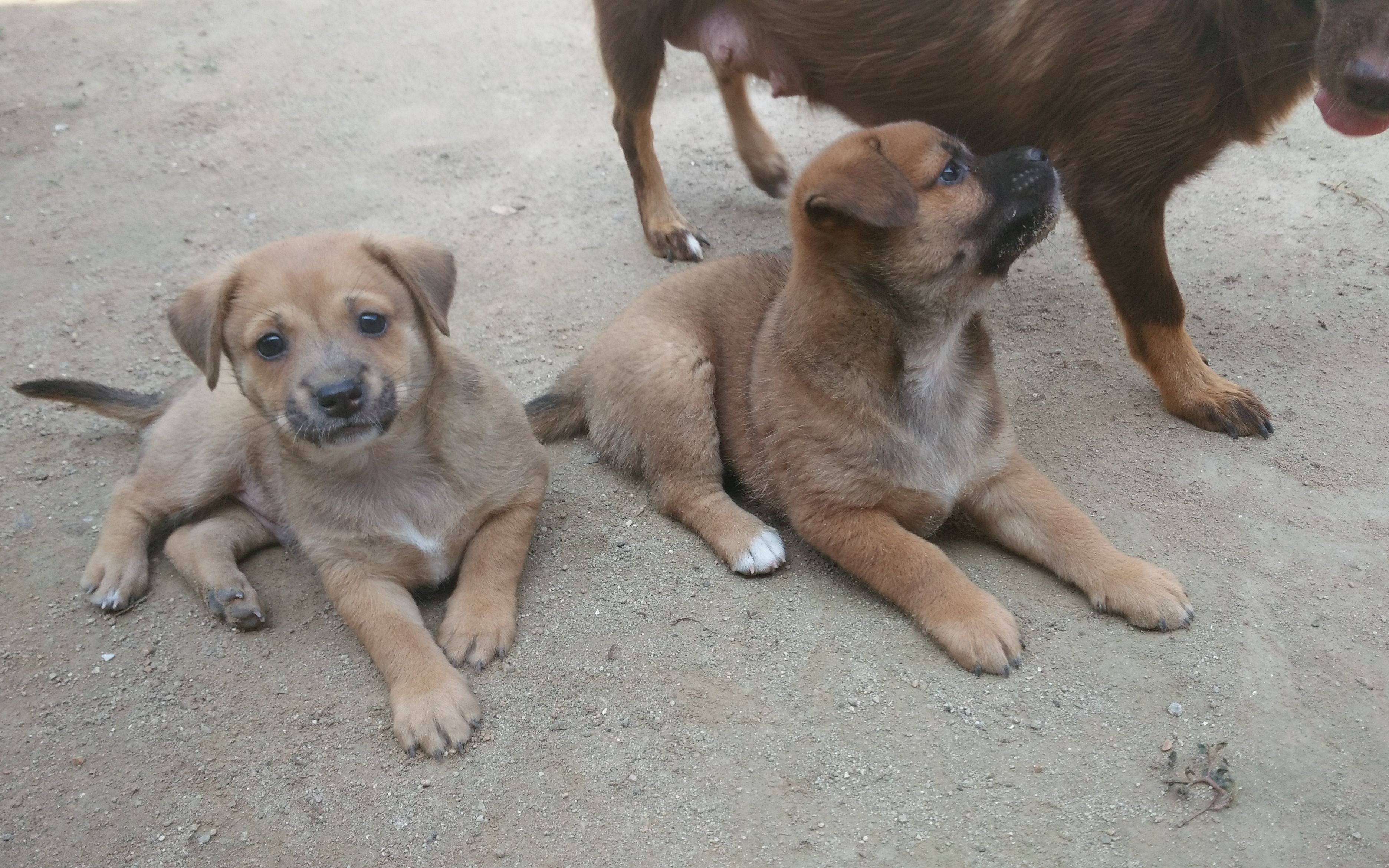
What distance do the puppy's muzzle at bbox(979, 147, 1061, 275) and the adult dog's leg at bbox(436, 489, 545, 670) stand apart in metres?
1.80

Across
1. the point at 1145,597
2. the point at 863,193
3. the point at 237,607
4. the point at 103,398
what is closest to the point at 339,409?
the point at 237,607

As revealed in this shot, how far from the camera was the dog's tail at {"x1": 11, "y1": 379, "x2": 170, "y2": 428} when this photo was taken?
14.3ft

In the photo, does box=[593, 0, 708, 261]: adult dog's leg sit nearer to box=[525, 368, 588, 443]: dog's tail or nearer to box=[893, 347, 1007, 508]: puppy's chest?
box=[525, 368, 588, 443]: dog's tail

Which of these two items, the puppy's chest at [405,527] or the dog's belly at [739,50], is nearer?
the puppy's chest at [405,527]

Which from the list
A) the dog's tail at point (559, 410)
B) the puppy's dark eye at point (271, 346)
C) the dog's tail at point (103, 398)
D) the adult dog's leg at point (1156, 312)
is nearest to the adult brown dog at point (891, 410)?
the dog's tail at point (559, 410)

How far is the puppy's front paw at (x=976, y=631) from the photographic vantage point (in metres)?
3.29

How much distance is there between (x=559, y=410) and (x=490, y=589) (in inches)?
46.6

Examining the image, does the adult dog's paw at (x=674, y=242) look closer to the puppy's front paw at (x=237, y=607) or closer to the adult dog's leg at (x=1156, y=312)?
the adult dog's leg at (x=1156, y=312)

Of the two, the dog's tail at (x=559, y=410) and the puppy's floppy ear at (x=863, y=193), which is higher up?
the puppy's floppy ear at (x=863, y=193)

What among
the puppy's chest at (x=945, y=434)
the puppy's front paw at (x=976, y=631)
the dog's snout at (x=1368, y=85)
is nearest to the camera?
the puppy's front paw at (x=976, y=631)

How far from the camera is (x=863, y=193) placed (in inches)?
132

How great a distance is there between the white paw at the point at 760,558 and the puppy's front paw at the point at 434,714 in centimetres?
104

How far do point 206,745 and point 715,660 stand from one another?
5.13 ft

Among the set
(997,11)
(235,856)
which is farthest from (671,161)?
(235,856)
